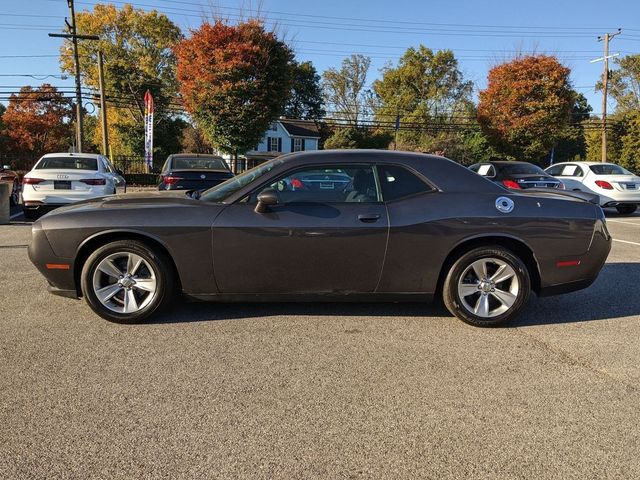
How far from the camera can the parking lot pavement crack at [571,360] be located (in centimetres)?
347

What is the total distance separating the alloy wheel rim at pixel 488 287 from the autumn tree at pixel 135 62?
37.7 m

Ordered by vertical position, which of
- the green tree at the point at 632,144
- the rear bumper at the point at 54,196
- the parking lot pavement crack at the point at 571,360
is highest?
the green tree at the point at 632,144

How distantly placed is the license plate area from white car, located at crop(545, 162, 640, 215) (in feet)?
→ 44.3

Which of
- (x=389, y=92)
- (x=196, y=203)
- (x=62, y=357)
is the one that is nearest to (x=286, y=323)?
(x=196, y=203)

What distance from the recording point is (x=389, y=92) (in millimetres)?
63281

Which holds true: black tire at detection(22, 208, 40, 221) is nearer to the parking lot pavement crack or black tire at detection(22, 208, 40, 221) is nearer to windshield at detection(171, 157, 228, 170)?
windshield at detection(171, 157, 228, 170)

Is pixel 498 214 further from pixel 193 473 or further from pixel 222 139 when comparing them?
pixel 222 139

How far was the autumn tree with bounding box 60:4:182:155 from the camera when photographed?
38.9 m

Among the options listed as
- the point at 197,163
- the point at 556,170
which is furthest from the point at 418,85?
the point at 197,163

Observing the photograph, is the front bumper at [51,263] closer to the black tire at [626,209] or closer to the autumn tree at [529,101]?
the black tire at [626,209]

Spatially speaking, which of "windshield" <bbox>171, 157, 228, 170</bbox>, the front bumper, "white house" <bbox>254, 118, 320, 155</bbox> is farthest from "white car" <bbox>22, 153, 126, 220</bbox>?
"white house" <bbox>254, 118, 320, 155</bbox>

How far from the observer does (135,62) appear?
4200 centimetres

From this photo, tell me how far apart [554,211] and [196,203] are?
3.21m

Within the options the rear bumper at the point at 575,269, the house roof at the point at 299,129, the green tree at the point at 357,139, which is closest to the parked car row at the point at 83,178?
the rear bumper at the point at 575,269
